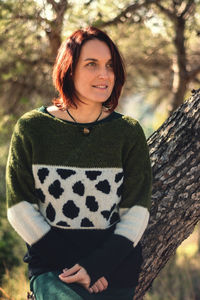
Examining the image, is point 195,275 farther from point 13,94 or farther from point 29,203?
point 29,203

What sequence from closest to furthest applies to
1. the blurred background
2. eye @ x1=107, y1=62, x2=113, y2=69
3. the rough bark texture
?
eye @ x1=107, y1=62, x2=113, y2=69
the rough bark texture
the blurred background

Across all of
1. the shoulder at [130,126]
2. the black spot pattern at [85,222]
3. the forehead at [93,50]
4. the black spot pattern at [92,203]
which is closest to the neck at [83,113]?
the shoulder at [130,126]

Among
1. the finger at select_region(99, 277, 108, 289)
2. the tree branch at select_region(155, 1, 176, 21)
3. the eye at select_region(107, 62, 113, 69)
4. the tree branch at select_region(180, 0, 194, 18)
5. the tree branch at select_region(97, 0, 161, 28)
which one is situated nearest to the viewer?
the finger at select_region(99, 277, 108, 289)

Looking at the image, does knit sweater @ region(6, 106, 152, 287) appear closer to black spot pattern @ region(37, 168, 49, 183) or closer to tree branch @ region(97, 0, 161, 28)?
black spot pattern @ region(37, 168, 49, 183)

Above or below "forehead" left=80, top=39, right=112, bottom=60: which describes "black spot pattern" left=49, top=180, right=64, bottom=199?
below

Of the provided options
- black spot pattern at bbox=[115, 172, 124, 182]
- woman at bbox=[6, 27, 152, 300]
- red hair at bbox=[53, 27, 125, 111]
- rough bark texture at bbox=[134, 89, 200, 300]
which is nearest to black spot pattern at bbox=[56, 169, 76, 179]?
woman at bbox=[6, 27, 152, 300]

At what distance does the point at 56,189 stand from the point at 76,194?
0.10 metres

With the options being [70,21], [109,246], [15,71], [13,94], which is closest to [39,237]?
[109,246]

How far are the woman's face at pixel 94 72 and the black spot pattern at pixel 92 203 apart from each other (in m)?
0.48

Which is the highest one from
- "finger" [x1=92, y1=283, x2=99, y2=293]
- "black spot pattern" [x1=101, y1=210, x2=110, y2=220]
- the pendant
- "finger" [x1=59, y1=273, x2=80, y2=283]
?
the pendant

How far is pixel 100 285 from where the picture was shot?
223 centimetres

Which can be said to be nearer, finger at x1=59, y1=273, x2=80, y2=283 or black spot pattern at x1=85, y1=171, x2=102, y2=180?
finger at x1=59, y1=273, x2=80, y2=283

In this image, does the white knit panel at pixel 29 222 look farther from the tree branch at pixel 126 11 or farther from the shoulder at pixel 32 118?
the tree branch at pixel 126 11

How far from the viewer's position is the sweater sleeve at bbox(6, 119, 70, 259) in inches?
88.7
